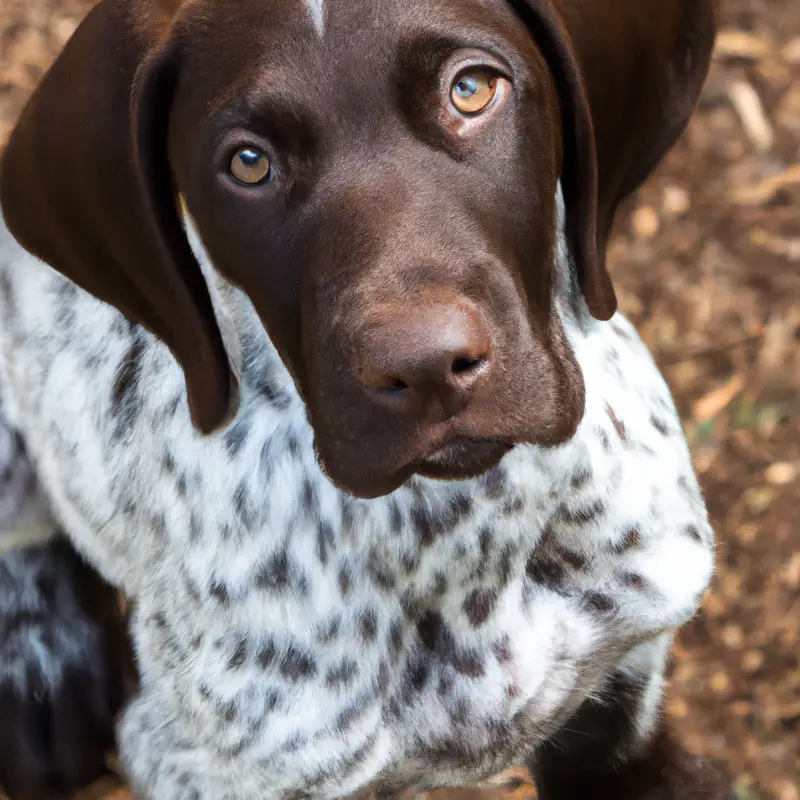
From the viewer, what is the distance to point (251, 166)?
1.90 meters

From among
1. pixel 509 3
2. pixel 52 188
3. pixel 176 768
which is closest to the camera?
pixel 509 3

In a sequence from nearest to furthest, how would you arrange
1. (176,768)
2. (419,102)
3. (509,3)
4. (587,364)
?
1. (419,102)
2. (509,3)
3. (587,364)
4. (176,768)

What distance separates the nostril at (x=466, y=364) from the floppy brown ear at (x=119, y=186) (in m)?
0.60

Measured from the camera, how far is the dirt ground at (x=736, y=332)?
366 cm

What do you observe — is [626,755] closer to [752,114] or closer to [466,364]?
[466,364]

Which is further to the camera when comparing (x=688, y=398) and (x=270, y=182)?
(x=688, y=398)

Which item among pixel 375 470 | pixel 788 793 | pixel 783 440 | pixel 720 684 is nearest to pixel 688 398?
pixel 783 440

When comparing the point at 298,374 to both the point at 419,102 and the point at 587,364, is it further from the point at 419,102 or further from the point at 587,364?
the point at 587,364

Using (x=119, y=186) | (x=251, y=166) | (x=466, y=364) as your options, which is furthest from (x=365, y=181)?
(x=119, y=186)

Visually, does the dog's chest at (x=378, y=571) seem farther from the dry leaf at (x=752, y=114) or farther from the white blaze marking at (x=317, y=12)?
the dry leaf at (x=752, y=114)

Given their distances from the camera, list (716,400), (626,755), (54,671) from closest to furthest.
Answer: (626,755) < (54,671) < (716,400)

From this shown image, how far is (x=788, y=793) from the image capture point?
3.50 m

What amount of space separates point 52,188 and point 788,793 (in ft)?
8.42

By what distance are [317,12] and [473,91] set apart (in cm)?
25
